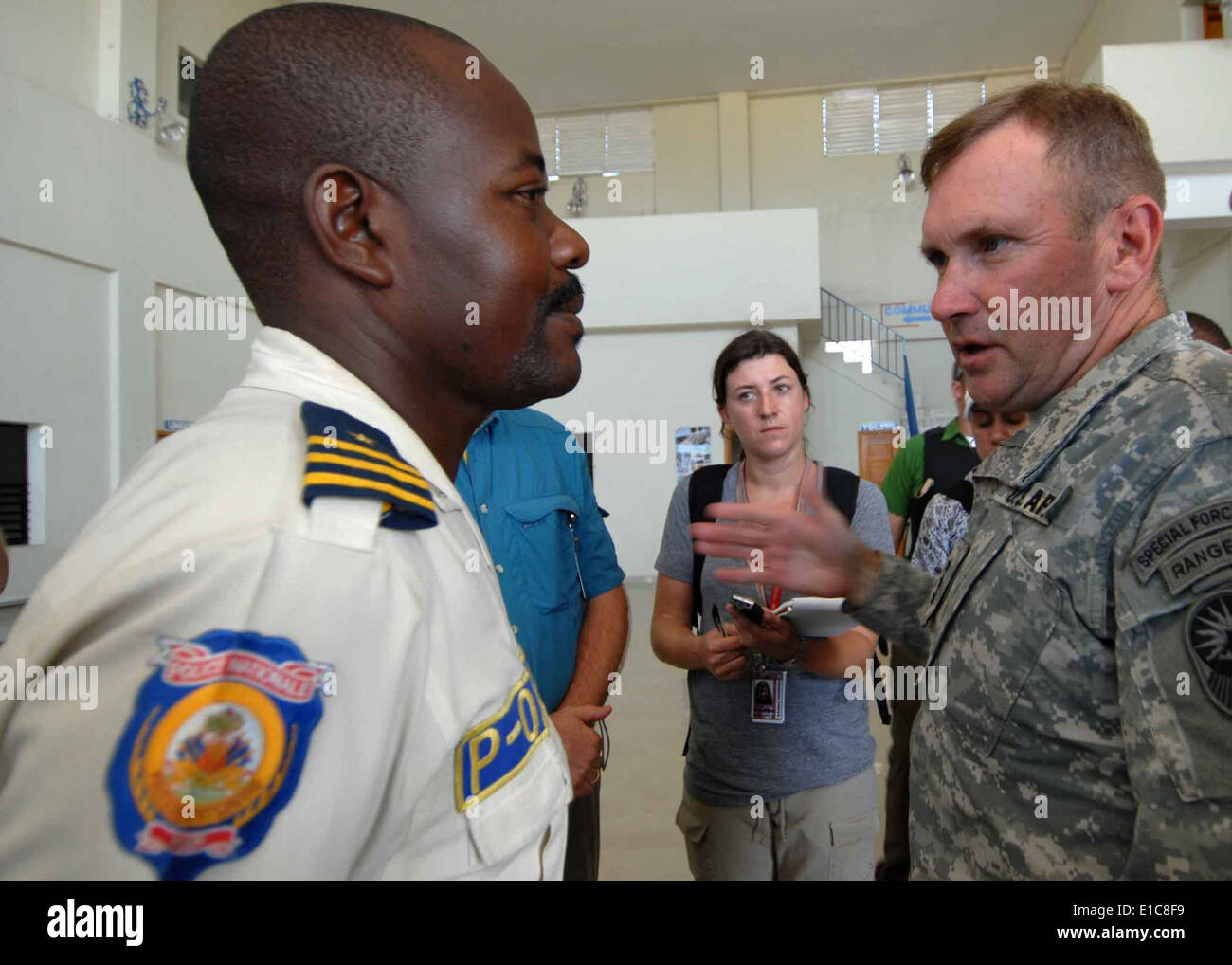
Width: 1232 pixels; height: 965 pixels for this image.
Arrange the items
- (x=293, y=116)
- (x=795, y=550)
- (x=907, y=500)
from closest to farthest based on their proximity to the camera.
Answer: (x=293, y=116), (x=795, y=550), (x=907, y=500)

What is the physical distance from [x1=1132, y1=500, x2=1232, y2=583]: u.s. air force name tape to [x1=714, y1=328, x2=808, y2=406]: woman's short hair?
140 cm

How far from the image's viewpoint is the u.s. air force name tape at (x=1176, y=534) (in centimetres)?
87

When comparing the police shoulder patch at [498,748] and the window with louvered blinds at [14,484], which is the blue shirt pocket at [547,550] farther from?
the window with louvered blinds at [14,484]

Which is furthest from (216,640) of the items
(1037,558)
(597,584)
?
(597,584)

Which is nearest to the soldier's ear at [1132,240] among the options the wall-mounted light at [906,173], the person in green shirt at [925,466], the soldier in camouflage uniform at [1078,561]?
the soldier in camouflage uniform at [1078,561]

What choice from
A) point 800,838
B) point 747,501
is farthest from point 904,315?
point 800,838

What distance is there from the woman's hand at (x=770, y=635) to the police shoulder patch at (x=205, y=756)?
143 cm

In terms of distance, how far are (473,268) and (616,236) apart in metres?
9.85

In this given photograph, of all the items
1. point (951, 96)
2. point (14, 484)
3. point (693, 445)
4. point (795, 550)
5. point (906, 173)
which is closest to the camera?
point (795, 550)

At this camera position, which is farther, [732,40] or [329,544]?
[732,40]

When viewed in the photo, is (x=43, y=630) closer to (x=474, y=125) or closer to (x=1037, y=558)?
(x=474, y=125)

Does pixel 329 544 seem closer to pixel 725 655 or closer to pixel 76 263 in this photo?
pixel 725 655

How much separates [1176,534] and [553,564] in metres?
1.23

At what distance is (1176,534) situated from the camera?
91 cm
